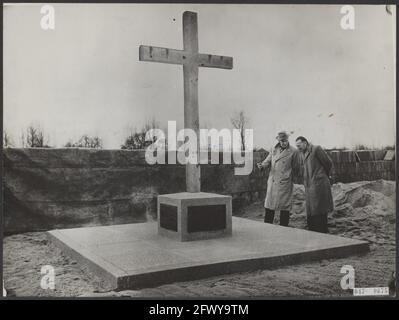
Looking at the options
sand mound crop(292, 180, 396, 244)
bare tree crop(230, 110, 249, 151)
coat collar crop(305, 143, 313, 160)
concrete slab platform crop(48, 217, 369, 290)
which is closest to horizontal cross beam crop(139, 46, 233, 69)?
bare tree crop(230, 110, 249, 151)

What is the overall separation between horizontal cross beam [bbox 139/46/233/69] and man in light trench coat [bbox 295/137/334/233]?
47.2 inches

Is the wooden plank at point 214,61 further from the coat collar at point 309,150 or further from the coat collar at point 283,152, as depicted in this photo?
the coat collar at point 309,150

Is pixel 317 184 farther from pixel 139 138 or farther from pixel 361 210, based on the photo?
pixel 139 138

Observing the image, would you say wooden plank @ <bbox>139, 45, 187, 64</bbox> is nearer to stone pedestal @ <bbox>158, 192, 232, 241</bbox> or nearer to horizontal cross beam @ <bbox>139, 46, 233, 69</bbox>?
horizontal cross beam @ <bbox>139, 46, 233, 69</bbox>

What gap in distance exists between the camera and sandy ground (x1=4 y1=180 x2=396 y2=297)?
12.0ft

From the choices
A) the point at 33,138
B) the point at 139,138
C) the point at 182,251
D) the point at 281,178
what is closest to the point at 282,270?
the point at 182,251

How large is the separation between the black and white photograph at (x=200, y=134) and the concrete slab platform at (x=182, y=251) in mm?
25

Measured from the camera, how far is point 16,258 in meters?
4.26

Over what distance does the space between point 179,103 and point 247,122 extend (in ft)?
2.47

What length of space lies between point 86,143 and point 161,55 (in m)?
1.26

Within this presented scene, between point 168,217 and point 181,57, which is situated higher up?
point 181,57

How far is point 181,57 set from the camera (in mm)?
4539
